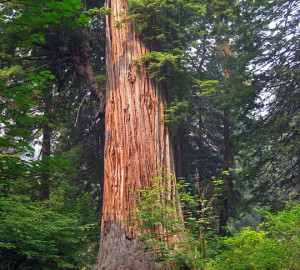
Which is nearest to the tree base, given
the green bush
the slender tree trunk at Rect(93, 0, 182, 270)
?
the slender tree trunk at Rect(93, 0, 182, 270)

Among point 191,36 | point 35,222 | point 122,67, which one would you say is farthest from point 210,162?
point 35,222

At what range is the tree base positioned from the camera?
5148mm

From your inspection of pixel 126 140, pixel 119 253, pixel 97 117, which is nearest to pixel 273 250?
pixel 119 253

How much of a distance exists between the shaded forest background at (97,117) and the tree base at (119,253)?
847 mm

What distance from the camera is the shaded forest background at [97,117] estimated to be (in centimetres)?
443

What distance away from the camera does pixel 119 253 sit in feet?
17.5

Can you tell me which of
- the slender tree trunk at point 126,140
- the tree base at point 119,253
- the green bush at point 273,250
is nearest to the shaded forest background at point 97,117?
the green bush at point 273,250

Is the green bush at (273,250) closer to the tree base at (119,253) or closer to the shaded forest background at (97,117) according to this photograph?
the shaded forest background at (97,117)

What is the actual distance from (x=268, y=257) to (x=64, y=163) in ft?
10.8

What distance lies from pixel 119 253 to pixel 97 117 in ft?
12.2

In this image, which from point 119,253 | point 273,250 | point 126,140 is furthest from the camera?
point 126,140

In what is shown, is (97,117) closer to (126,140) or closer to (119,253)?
(126,140)

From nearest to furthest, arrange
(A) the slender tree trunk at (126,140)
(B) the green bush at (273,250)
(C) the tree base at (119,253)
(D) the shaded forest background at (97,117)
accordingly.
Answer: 1. (B) the green bush at (273,250)
2. (D) the shaded forest background at (97,117)
3. (C) the tree base at (119,253)
4. (A) the slender tree trunk at (126,140)

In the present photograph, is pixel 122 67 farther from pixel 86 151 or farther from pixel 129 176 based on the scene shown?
pixel 86 151
